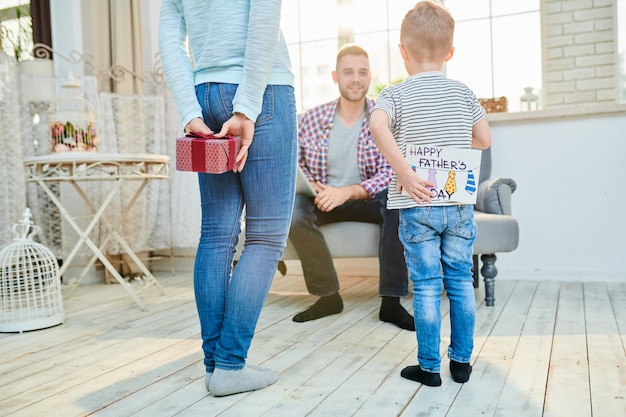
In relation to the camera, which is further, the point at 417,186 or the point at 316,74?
the point at 316,74

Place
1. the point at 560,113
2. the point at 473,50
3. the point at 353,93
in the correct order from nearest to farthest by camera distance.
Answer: the point at 353,93 → the point at 560,113 → the point at 473,50

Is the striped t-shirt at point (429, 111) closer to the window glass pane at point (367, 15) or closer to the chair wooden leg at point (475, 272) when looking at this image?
the chair wooden leg at point (475, 272)

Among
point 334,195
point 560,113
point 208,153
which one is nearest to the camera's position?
point 208,153

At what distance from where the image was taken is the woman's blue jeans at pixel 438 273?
1378 millimetres

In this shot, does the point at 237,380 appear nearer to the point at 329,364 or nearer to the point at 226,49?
the point at 329,364

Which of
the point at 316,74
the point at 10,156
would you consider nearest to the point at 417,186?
the point at 10,156

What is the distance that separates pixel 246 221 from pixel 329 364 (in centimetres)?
50

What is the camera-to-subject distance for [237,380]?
4.33ft

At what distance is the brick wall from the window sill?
65.5 inches

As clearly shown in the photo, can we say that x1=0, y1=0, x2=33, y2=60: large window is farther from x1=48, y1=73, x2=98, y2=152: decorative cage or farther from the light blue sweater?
the light blue sweater

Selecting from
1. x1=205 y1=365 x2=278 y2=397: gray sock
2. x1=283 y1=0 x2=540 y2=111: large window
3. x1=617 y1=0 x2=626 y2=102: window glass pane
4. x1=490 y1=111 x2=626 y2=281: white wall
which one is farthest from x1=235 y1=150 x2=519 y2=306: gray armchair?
x1=617 y1=0 x2=626 y2=102: window glass pane

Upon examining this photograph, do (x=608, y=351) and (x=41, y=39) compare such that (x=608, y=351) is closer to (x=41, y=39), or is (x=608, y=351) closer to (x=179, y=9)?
(x=179, y=9)

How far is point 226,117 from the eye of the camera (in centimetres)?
123

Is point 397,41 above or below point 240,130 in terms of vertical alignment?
above
